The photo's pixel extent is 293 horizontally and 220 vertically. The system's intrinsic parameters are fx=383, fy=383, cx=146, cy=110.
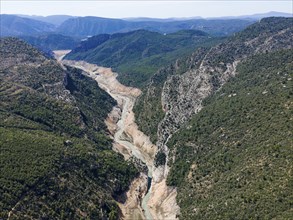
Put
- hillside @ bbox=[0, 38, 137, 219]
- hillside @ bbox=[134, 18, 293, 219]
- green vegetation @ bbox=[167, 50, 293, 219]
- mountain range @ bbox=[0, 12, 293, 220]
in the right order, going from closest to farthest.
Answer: green vegetation @ bbox=[167, 50, 293, 219]
hillside @ bbox=[134, 18, 293, 219]
mountain range @ bbox=[0, 12, 293, 220]
hillside @ bbox=[0, 38, 137, 219]

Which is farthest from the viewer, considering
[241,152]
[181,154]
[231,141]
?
[181,154]

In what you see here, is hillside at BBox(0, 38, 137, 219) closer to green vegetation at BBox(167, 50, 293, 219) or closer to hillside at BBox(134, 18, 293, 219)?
hillside at BBox(134, 18, 293, 219)

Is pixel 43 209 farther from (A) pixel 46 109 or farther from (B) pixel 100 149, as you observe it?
(A) pixel 46 109

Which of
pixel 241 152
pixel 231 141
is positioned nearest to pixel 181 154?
pixel 231 141

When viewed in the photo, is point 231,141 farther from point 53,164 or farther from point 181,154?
point 53,164

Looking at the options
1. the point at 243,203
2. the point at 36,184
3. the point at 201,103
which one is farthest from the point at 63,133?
the point at 243,203

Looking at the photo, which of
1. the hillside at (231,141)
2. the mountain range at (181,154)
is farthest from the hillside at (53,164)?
the hillside at (231,141)

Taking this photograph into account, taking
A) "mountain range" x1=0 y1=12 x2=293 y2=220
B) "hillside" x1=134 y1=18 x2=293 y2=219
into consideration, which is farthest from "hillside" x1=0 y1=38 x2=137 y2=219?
"hillside" x1=134 y1=18 x2=293 y2=219
